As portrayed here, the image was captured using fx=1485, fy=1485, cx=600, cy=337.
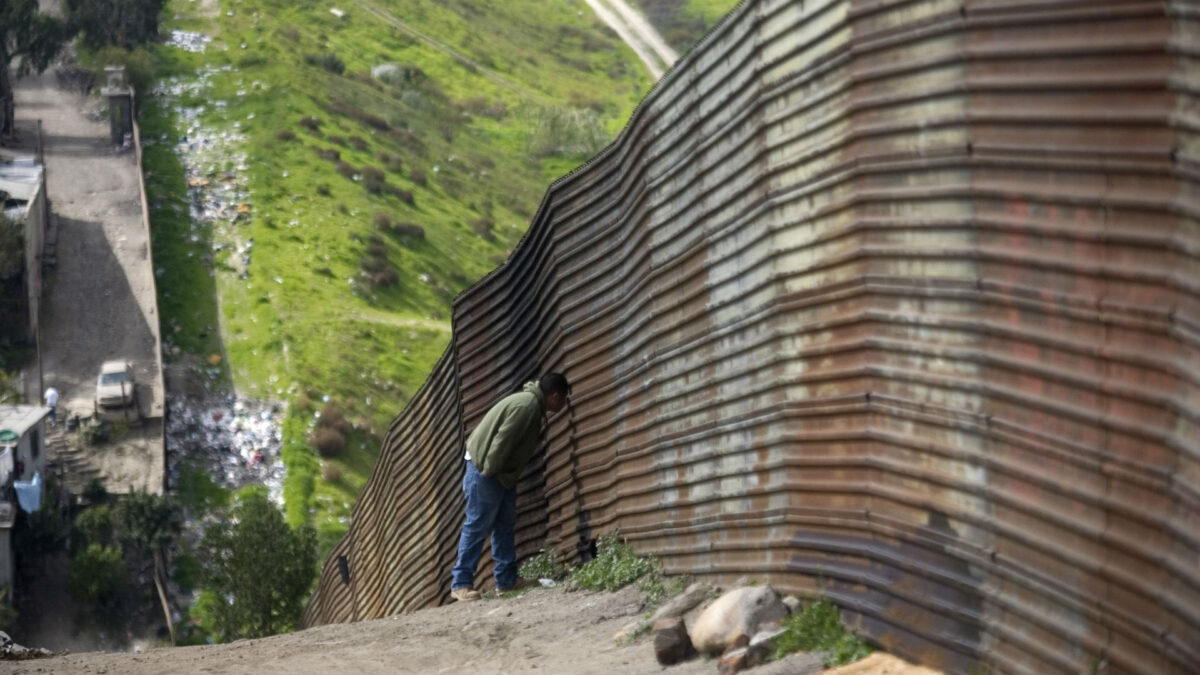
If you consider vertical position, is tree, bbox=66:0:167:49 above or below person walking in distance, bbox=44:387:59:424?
above

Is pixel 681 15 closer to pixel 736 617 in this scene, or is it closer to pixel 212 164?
pixel 212 164

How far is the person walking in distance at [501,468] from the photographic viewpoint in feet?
31.3

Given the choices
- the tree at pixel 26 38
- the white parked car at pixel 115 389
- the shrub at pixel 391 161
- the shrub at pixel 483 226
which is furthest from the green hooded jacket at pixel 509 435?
the tree at pixel 26 38

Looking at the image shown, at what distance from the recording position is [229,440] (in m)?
41.2

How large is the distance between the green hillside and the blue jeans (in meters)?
26.0

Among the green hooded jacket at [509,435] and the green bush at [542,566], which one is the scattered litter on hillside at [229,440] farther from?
the green hooded jacket at [509,435]

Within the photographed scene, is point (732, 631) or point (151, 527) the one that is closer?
point (732, 631)

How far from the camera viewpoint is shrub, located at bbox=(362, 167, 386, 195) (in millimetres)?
56031

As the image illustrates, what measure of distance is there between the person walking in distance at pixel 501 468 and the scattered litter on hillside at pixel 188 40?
5999cm

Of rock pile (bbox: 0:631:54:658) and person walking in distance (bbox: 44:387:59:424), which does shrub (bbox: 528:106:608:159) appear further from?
rock pile (bbox: 0:631:54:658)

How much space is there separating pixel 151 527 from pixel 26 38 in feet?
111

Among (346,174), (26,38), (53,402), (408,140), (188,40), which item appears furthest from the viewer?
(188,40)

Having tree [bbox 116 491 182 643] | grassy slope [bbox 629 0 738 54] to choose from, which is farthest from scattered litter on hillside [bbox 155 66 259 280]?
grassy slope [bbox 629 0 738 54]

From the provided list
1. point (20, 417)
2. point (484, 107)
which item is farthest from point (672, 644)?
point (484, 107)
